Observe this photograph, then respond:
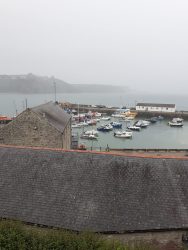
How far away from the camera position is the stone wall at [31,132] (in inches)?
1151

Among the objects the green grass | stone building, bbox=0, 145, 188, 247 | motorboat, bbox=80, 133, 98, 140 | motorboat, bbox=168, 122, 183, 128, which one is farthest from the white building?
the green grass

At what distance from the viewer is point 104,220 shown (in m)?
15.1

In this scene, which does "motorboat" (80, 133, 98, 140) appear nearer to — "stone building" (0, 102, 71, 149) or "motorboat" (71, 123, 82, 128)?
"motorboat" (71, 123, 82, 128)

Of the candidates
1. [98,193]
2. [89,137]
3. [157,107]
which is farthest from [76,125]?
[98,193]

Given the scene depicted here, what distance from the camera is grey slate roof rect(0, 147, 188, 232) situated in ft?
49.9

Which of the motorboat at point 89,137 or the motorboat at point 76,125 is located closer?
the motorboat at point 89,137

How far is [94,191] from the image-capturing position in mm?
16312

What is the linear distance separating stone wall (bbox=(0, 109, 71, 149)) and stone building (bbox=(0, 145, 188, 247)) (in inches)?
412

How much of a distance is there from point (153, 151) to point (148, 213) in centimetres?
2601

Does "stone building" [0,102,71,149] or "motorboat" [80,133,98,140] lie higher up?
"stone building" [0,102,71,149]

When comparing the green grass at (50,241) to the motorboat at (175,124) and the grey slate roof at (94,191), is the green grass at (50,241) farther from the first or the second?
the motorboat at (175,124)

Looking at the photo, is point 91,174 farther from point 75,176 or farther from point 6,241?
point 6,241

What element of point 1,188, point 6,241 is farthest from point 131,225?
point 1,188

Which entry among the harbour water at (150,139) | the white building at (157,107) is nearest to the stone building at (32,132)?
the harbour water at (150,139)
